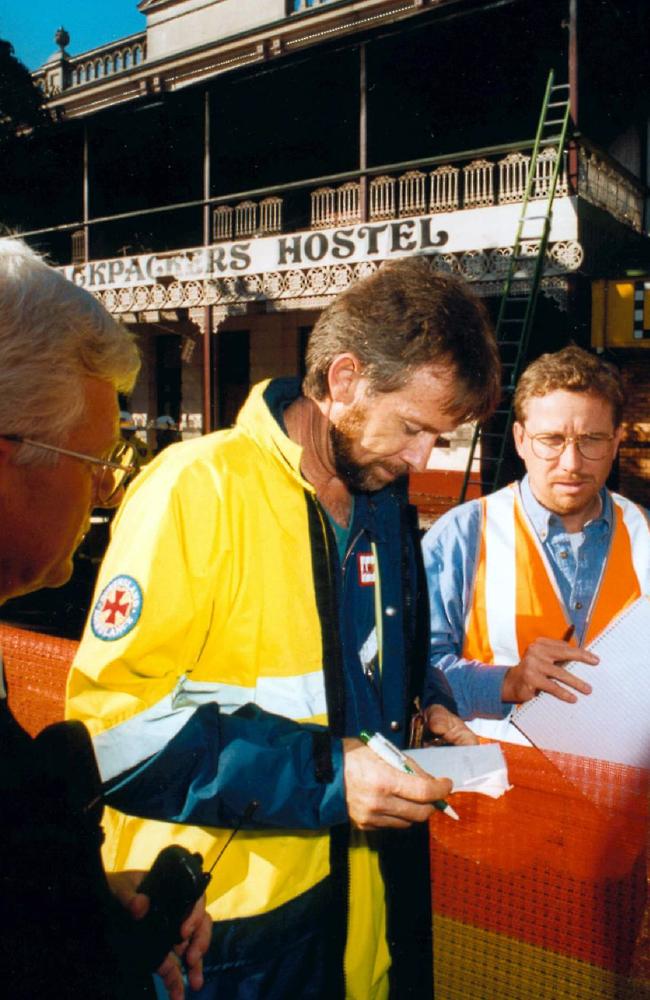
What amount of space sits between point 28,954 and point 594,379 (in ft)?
6.99

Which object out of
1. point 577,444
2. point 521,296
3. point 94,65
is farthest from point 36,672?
point 94,65

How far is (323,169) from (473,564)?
13.7 m

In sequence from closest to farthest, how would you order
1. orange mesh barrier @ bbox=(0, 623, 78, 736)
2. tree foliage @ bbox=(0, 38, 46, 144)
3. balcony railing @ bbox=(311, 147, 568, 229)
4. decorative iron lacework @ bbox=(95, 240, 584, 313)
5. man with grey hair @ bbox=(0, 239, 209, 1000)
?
man with grey hair @ bbox=(0, 239, 209, 1000) → orange mesh barrier @ bbox=(0, 623, 78, 736) → decorative iron lacework @ bbox=(95, 240, 584, 313) → balcony railing @ bbox=(311, 147, 568, 229) → tree foliage @ bbox=(0, 38, 46, 144)

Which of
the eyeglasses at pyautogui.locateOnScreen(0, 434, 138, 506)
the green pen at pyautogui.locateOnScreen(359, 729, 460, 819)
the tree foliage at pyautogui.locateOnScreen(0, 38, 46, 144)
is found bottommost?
the green pen at pyautogui.locateOnScreen(359, 729, 460, 819)

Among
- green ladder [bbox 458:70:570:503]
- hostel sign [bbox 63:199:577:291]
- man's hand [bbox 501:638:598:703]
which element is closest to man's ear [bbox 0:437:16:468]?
man's hand [bbox 501:638:598:703]

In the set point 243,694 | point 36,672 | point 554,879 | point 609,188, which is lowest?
point 554,879

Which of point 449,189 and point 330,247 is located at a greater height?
point 449,189

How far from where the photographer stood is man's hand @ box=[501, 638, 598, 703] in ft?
5.52

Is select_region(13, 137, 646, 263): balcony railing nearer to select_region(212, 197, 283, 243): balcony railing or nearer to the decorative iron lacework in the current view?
select_region(212, 197, 283, 243): balcony railing

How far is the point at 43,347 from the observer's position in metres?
1.02

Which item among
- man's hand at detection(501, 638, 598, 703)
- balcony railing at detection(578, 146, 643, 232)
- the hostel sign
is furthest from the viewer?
the hostel sign

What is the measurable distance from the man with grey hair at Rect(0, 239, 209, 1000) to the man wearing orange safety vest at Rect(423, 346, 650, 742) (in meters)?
1.27

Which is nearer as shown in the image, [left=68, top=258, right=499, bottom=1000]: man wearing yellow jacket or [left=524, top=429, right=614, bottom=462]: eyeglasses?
[left=68, top=258, right=499, bottom=1000]: man wearing yellow jacket

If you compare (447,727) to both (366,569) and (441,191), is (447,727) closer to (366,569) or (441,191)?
(366,569)
